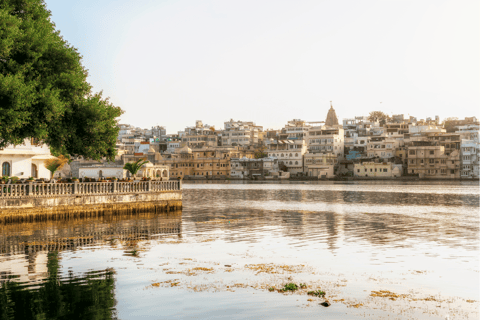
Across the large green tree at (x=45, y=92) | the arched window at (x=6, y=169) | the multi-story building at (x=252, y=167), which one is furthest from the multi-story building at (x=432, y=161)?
the large green tree at (x=45, y=92)

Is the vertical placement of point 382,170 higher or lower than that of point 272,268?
higher

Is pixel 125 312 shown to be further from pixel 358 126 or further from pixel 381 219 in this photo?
pixel 358 126

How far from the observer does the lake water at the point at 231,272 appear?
11.3m

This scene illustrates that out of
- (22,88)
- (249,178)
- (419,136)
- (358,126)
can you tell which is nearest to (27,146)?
(22,88)

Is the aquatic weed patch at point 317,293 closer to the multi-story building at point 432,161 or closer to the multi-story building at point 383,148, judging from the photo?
the multi-story building at point 432,161

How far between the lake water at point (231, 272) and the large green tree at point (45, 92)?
17.7 feet

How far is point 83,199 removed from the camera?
31156mm

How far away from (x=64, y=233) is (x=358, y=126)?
16560 cm

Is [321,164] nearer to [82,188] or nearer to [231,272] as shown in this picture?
[82,188]

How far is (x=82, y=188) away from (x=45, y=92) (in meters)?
7.21

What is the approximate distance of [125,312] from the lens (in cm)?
1095

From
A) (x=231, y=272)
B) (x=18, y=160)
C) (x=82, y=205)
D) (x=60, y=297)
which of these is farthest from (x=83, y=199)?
(x=60, y=297)

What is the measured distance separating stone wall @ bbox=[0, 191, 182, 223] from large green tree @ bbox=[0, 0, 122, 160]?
9.68 feet

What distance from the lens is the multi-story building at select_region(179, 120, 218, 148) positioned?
182 m
